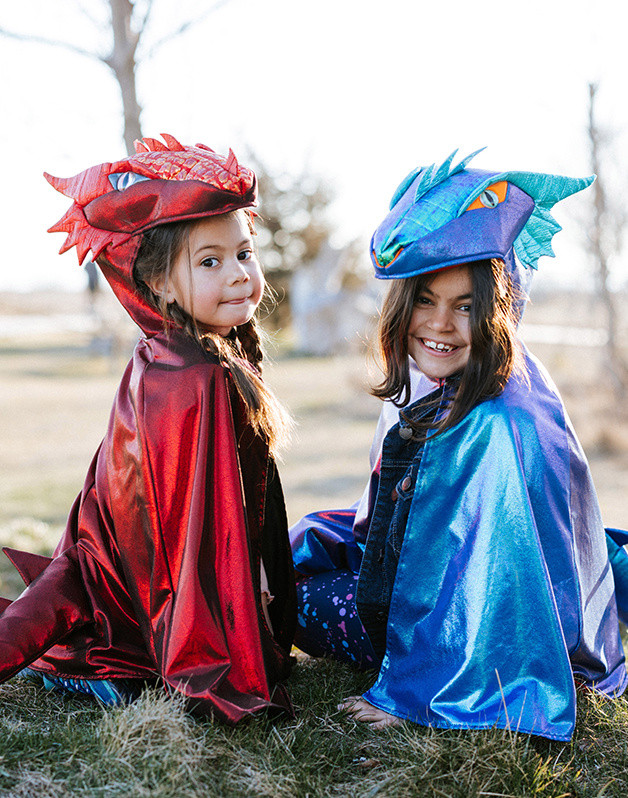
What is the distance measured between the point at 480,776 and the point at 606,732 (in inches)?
22.8

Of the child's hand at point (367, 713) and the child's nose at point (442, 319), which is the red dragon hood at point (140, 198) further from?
the child's hand at point (367, 713)

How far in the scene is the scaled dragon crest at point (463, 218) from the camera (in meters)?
2.27

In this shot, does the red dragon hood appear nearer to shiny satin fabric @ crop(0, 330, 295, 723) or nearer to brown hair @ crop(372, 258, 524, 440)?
shiny satin fabric @ crop(0, 330, 295, 723)

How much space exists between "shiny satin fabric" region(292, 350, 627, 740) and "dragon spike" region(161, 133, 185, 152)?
1242 mm

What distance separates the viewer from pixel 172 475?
2.32 meters

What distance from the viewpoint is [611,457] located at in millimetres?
9141

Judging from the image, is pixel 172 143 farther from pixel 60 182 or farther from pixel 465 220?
pixel 465 220

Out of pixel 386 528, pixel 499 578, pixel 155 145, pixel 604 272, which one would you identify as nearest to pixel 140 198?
pixel 155 145

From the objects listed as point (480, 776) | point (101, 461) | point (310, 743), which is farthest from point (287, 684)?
point (101, 461)

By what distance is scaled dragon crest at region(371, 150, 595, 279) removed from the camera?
2.27 meters

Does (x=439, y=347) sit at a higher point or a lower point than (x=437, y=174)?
lower

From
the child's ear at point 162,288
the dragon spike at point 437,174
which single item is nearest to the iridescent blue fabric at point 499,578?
the dragon spike at point 437,174

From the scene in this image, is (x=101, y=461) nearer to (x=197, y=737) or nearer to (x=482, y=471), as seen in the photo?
(x=197, y=737)

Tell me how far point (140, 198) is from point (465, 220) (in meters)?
0.99
